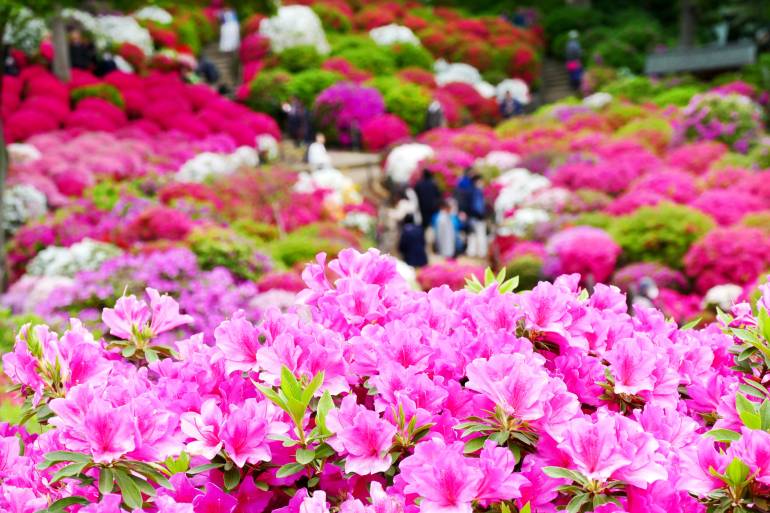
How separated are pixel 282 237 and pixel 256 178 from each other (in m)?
1.82

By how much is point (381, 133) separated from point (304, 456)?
23.0 m

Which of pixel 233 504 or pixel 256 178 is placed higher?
pixel 233 504

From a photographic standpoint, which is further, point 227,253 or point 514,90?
point 514,90

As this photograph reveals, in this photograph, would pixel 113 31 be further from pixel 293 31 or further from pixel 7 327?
pixel 7 327

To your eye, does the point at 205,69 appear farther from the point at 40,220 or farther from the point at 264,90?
the point at 40,220

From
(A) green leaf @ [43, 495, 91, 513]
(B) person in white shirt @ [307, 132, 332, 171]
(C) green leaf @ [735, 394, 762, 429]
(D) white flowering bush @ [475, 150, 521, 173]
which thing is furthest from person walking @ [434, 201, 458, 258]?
(A) green leaf @ [43, 495, 91, 513]

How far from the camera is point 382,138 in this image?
2444 centimetres

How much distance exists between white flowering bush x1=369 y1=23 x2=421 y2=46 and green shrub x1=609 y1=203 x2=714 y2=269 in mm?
21709

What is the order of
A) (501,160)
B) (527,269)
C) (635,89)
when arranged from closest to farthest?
(527,269) → (501,160) → (635,89)

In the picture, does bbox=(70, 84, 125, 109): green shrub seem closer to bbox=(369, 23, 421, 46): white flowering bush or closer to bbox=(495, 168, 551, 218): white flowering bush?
bbox=(495, 168, 551, 218): white flowering bush

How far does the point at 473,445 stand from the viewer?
1.69m

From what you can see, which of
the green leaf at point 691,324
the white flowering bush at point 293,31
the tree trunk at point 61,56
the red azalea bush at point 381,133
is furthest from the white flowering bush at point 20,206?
the white flowering bush at point 293,31

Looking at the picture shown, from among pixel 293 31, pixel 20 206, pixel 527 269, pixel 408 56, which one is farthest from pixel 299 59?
pixel 527 269

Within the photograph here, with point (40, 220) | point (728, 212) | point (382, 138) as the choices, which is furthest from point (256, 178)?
point (382, 138)
